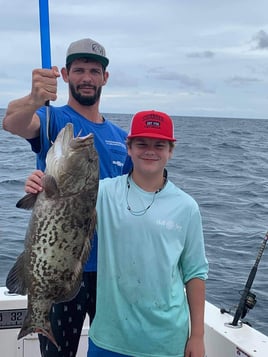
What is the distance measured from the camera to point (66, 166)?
9.87 feet

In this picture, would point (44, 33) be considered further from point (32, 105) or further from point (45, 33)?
point (32, 105)

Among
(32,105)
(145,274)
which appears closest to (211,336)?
(145,274)

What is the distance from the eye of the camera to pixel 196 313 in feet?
10.8

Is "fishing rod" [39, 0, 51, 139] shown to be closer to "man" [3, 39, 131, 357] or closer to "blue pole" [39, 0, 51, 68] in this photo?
"blue pole" [39, 0, 51, 68]

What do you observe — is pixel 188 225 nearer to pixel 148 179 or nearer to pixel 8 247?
pixel 148 179

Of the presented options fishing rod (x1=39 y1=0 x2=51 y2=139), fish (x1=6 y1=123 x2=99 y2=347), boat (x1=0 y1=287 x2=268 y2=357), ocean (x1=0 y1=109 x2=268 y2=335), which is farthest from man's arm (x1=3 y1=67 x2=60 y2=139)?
ocean (x1=0 y1=109 x2=268 y2=335)

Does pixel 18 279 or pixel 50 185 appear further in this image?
pixel 18 279

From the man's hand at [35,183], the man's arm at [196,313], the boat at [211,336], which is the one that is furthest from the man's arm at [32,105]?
the boat at [211,336]

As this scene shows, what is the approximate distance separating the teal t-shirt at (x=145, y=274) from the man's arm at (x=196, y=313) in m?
0.04

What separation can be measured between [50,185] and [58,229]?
23cm

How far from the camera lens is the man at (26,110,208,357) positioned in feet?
10.5

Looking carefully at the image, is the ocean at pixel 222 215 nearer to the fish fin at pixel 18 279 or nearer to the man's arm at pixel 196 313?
the man's arm at pixel 196 313

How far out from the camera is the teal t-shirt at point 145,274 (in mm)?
3184

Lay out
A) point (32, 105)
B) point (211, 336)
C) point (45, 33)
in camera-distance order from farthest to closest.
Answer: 1. point (211, 336)
2. point (32, 105)
3. point (45, 33)
